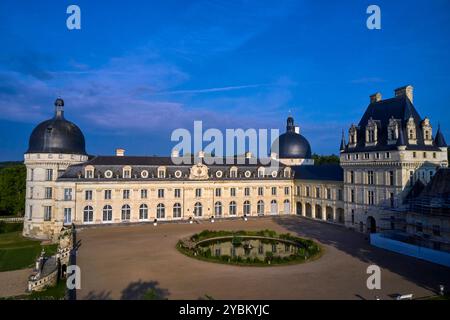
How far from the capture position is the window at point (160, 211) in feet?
166

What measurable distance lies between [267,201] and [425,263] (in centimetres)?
3042

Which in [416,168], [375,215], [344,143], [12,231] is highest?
[344,143]

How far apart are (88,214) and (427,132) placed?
45.9m

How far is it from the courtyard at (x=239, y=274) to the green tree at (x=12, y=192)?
31.5 m

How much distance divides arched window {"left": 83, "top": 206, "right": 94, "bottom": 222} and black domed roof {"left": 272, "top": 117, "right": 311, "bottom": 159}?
128 feet

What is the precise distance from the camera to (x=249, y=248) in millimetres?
35188

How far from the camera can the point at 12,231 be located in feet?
164

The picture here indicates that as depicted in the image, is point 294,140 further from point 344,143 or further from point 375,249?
point 375,249

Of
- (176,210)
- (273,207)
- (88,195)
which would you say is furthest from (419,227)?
(88,195)

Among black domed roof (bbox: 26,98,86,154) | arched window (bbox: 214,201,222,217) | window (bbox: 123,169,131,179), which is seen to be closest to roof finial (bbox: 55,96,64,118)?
black domed roof (bbox: 26,98,86,154)

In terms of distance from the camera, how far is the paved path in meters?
23.6

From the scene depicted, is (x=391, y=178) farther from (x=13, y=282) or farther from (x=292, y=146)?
(x=13, y=282)

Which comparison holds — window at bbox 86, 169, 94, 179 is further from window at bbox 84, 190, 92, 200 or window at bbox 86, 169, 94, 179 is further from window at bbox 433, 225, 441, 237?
window at bbox 433, 225, 441, 237
